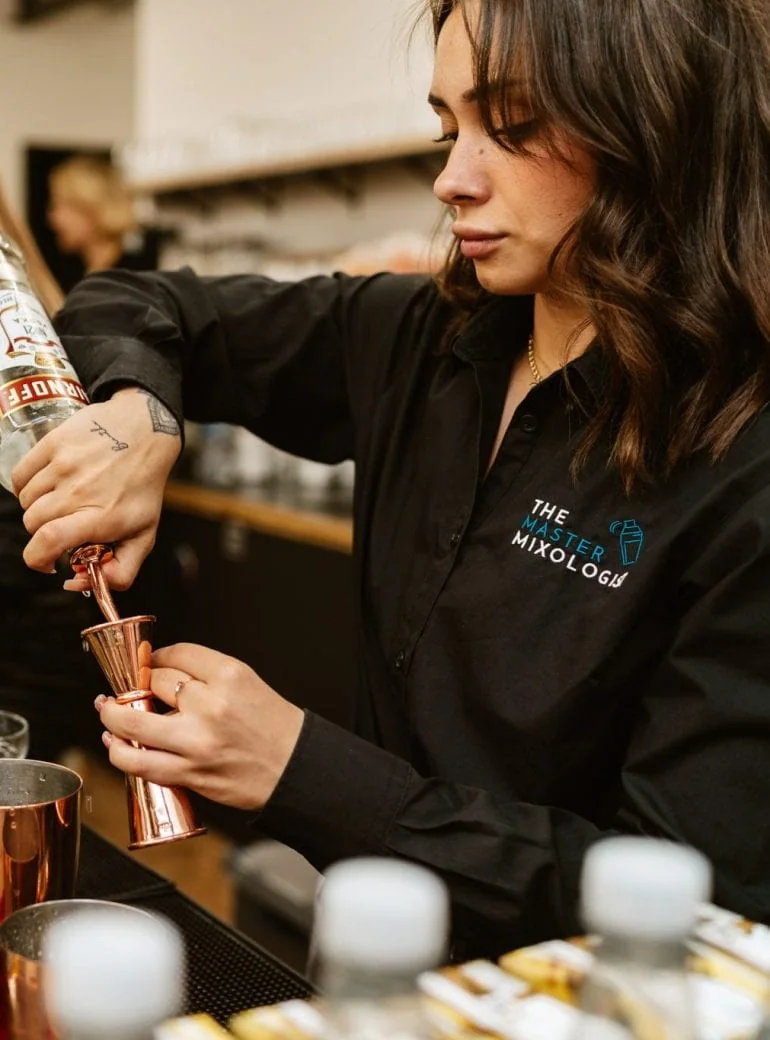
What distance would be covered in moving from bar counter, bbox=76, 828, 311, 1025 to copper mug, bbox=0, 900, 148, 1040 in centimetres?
16

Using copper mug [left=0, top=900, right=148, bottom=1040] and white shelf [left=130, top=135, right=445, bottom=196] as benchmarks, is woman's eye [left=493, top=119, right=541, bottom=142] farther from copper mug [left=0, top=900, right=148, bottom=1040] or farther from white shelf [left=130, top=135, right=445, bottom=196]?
white shelf [left=130, top=135, right=445, bottom=196]

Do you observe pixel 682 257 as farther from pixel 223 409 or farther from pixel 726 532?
pixel 223 409

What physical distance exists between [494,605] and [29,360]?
504 millimetres

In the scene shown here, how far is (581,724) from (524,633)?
103 millimetres

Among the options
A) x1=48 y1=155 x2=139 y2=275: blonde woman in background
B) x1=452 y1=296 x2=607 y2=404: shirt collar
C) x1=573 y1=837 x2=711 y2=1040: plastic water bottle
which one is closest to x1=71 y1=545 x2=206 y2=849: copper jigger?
x1=573 y1=837 x2=711 y2=1040: plastic water bottle

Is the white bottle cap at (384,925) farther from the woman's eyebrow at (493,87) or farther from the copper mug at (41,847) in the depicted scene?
A: the woman's eyebrow at (493,87)

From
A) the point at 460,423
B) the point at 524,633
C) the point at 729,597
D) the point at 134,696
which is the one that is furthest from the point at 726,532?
the point at 134,696

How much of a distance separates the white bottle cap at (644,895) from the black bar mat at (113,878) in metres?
0.62

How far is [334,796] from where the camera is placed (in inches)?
40.7

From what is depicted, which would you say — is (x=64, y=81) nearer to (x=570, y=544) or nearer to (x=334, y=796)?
(x=570, y=544)

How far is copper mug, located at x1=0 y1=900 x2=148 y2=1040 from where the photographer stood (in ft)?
2.01

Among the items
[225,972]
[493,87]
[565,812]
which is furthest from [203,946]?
[493,87]

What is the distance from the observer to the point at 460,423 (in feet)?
4.54

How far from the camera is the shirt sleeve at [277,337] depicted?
1.55 meters
